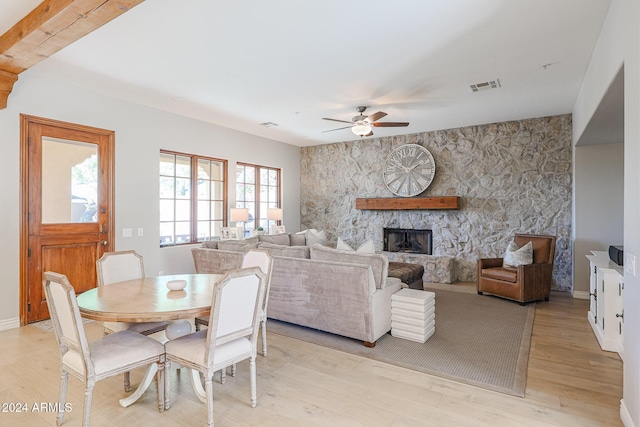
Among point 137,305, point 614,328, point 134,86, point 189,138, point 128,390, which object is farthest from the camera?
point 189,138

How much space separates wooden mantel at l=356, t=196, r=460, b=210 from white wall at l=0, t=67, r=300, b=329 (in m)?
2.55

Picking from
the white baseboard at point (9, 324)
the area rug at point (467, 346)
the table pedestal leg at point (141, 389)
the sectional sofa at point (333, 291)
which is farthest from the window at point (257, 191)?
the table pedestal leg at point (141, 389)

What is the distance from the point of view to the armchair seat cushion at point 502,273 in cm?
483

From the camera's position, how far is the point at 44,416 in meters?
2.17

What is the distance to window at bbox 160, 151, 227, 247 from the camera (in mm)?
5639

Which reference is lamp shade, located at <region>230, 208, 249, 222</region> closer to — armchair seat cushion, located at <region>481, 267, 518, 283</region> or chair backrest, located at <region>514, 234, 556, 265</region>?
armchair seat cushion, located at <region>481, 267, 518, 283</region>

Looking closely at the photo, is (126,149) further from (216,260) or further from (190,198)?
(216,260)

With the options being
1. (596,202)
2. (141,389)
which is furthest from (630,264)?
(596,202)

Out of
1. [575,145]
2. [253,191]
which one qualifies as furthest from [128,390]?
[575,145]

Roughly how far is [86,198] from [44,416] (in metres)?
3.09

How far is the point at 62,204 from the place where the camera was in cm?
430

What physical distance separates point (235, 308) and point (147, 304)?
0.59 m

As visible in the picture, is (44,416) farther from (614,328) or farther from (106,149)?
(614,328)

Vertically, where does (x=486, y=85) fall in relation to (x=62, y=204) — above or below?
above
